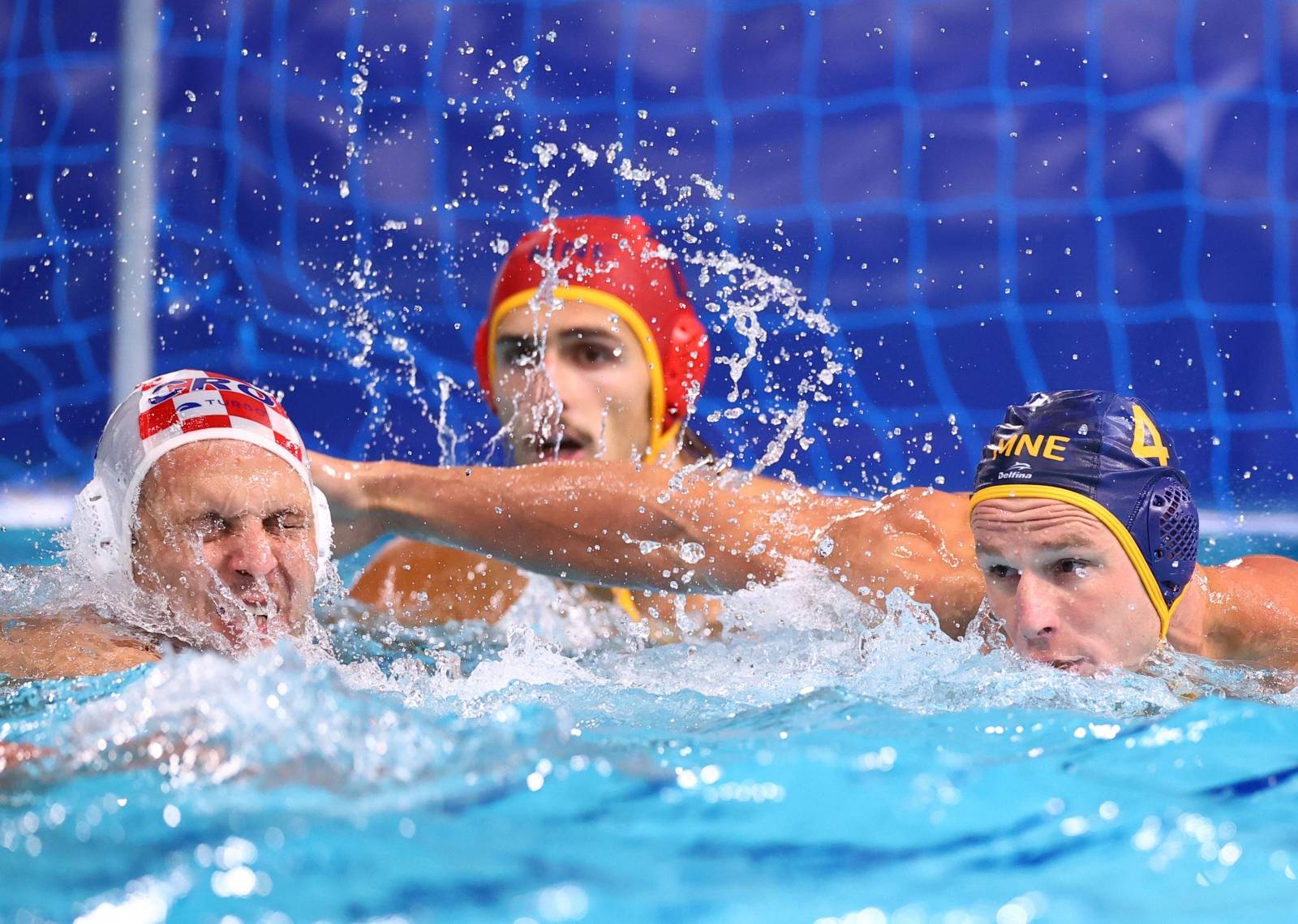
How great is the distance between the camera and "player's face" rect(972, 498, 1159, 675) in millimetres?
2588

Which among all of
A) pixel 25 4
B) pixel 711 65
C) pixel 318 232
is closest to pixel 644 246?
pixel 711 65

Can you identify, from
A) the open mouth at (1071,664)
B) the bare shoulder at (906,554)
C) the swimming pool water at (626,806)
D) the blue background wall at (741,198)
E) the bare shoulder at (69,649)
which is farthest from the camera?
the blue background wall at (741,198)

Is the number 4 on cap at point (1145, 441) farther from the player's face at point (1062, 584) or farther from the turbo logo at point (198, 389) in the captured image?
the turbo logo at point (198, 389)

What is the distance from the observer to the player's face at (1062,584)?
2.59 m

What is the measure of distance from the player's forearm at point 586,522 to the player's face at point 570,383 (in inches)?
30.0

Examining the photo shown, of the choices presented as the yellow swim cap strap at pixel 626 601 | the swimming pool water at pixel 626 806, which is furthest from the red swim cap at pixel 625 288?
the swimming pool water at pixel 626 806

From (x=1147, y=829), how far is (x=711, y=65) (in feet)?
13.5

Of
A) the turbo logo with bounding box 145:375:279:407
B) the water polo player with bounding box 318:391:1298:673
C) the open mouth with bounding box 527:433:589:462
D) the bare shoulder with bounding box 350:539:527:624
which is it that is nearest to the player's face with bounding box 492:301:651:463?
the open mouth with bounding box 527:433:589:462

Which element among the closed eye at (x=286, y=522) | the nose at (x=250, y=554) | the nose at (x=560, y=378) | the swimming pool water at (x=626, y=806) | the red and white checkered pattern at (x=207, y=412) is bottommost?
the swimming pool water at (x=626, y=806)

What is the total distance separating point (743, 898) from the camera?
162cm

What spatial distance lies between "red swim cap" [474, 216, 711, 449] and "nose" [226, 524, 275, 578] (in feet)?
4.66

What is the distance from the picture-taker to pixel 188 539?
2.55 meters

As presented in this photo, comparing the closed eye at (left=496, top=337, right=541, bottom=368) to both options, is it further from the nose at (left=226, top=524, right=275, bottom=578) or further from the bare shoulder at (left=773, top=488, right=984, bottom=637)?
the nose at (left=226, top=524, right=275, bottom=578)

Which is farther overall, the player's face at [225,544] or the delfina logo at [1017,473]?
the delfina logo at [1017,473]
